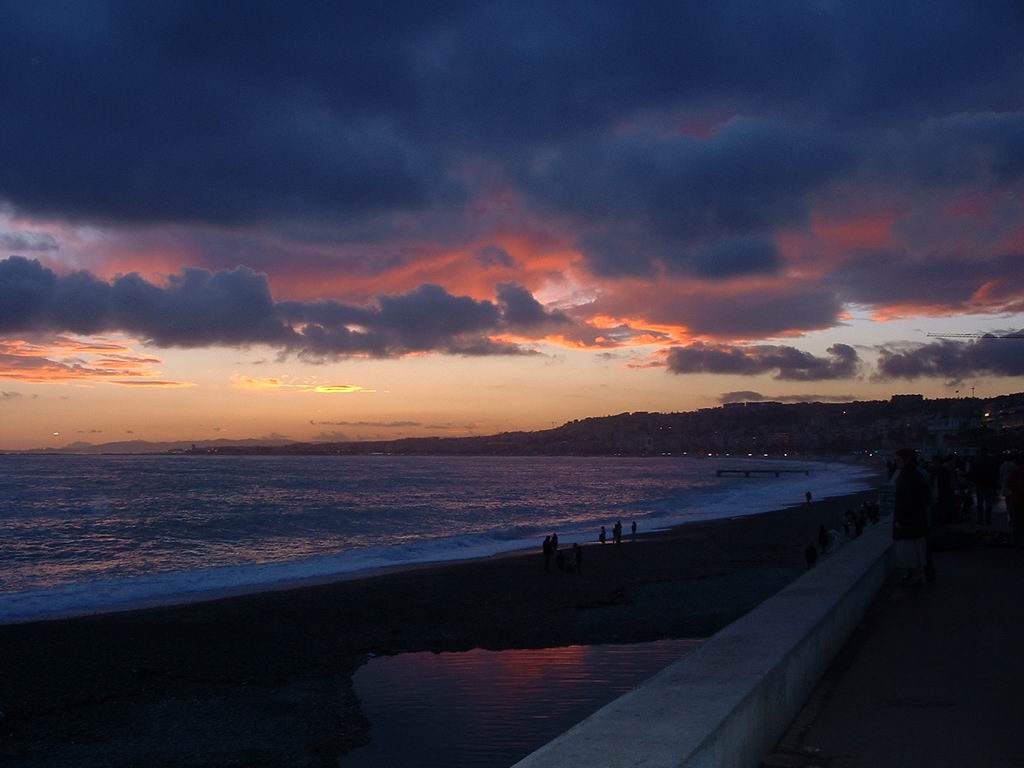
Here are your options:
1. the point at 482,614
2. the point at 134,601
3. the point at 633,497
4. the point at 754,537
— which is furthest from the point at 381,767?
the point at 633,497

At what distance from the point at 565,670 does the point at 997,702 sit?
8.59m

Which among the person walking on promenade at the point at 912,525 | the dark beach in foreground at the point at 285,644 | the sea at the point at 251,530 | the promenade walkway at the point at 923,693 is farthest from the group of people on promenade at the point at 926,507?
the sea at the point at 251,530

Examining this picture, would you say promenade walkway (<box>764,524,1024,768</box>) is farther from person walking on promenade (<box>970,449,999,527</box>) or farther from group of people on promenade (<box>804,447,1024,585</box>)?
person walking on promenade (<box>970,449,999,527</box>)

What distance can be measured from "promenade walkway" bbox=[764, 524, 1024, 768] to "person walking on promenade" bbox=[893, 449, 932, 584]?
60 centimetres

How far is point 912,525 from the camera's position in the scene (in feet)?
30.3

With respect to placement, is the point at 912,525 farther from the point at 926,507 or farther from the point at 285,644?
the point at 285,644

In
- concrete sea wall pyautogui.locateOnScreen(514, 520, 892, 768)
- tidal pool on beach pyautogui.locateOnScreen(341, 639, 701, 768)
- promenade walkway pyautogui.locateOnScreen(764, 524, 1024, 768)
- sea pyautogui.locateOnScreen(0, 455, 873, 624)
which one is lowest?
sea pyautogui.locateOnScreen(0, 455, 873, 624)

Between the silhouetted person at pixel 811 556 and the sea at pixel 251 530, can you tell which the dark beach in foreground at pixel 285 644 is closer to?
the silhouetted person at pixel 811 556

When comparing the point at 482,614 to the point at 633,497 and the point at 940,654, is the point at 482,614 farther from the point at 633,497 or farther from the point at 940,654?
the point at 633,497

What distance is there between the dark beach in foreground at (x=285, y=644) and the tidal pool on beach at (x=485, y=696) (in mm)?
443

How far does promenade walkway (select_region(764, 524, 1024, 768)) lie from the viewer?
426 centimetres

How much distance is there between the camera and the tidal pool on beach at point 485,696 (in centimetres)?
967

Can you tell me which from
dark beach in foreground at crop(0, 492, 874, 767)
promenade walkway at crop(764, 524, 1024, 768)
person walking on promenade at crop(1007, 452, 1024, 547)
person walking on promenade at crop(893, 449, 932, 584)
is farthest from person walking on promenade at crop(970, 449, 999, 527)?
promenade walkway at crop(764, 524, 1024, 768)

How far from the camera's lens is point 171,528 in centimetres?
4672
